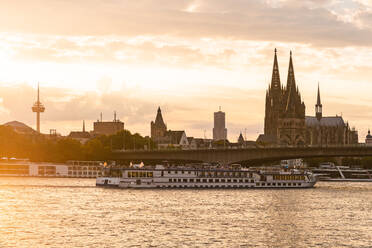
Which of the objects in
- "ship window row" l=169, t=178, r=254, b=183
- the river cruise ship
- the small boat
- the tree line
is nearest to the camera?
the river cruise ship

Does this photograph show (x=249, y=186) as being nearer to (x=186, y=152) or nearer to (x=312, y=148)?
(x=312, y=148)

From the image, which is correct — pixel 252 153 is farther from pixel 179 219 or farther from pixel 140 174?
pixel 179 219

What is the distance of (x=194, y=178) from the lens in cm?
12469

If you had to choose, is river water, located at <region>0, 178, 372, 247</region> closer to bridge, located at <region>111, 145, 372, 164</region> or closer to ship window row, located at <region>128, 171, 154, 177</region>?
ship window row, located at <region>128, 171, 154, 177</region>

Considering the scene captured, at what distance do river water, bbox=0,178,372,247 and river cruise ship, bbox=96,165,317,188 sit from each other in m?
9.70

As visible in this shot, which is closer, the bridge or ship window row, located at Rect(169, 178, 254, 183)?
ship window row, located at Rect(169, 178, 254, 183)

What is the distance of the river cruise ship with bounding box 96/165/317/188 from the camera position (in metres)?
122

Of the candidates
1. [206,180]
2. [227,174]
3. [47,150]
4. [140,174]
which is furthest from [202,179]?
[47,150]

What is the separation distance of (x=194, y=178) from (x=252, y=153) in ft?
90.0

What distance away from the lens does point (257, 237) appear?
63500mm

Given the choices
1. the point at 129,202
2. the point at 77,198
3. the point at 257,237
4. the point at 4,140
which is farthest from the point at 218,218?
the point at 4,140

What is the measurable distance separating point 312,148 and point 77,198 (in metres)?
56.4

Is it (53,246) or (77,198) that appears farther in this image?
(77,198)

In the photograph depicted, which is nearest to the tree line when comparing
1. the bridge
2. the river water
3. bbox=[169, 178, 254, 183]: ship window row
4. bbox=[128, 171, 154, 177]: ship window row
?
the bridge
